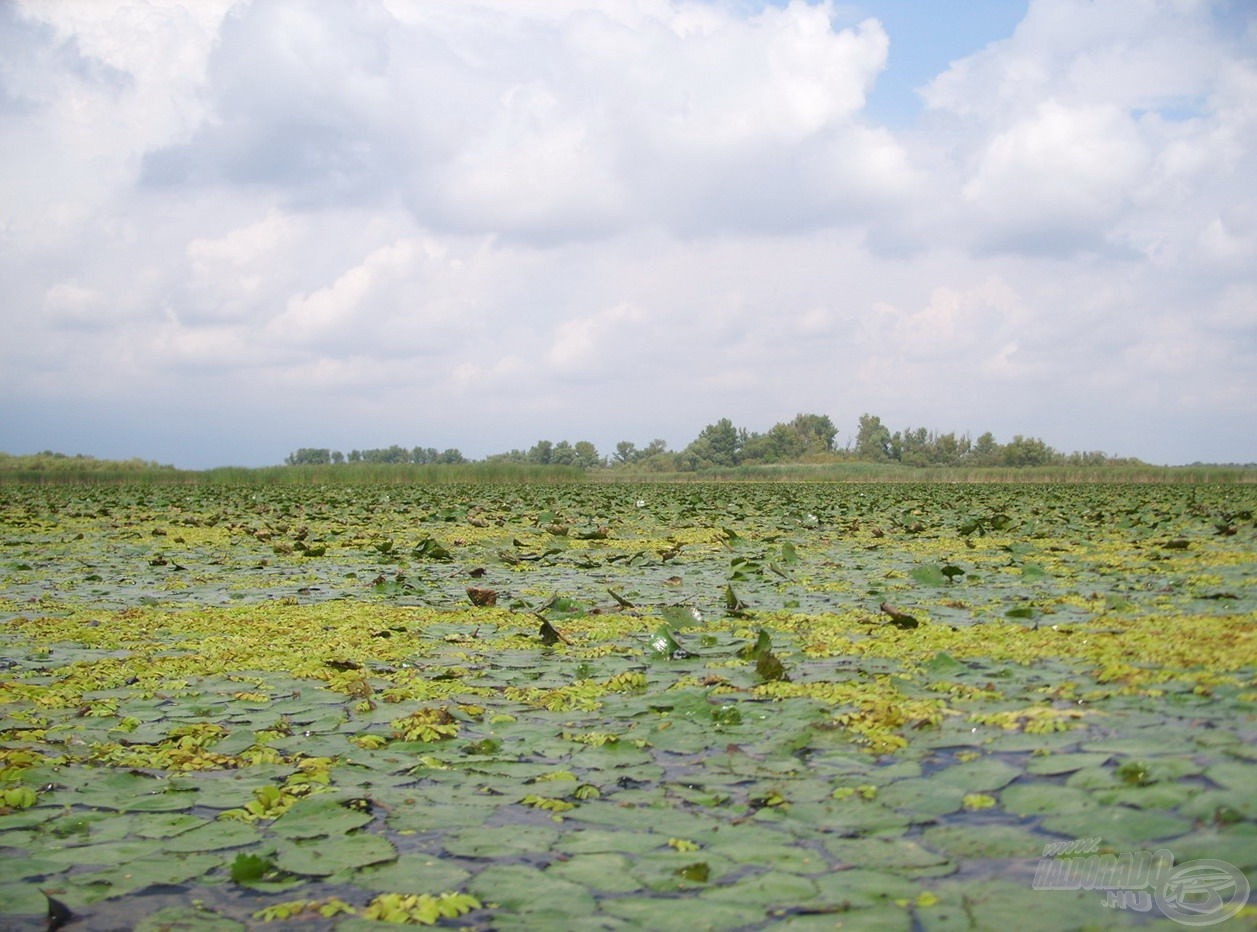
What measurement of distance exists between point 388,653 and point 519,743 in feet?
5.27

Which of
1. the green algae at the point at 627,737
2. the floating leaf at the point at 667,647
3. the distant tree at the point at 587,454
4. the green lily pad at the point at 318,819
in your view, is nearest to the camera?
the green algae at the point at 627,737

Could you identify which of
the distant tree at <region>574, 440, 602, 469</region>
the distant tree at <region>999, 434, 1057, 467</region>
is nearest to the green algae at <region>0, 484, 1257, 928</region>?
the distant tree at <region>999, 434, 1057, 467</region>

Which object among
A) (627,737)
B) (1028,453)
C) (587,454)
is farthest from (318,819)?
(587,454)

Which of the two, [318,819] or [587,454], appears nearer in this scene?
[318,819]

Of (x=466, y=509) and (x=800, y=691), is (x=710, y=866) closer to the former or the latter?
(x=800, y=691)

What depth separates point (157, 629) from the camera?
525 cm

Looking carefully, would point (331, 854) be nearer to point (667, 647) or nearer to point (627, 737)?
point (627, 737)

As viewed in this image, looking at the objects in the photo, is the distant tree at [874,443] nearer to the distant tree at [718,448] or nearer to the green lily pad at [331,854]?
the distant tree at [718,448]

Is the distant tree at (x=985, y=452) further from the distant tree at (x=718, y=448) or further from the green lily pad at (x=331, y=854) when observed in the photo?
the green lily pad at (x=331, y=854)

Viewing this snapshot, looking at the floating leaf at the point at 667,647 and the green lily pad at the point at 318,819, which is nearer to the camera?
the green lily pad at the point at 318,819

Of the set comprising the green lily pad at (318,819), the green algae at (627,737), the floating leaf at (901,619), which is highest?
the floating leaf at (901,619)

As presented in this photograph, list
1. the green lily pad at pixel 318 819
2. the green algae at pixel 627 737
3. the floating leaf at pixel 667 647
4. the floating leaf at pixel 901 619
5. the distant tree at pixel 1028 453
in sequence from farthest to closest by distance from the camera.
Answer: the distant tree at pixel 1028 453 < the floating leaf at pixel 901 619 < the floating leaf at pixel 667 647 < the green lily pad at pixel 318 819 < the green algae at pixel 627 737

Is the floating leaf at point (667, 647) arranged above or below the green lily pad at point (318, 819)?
above

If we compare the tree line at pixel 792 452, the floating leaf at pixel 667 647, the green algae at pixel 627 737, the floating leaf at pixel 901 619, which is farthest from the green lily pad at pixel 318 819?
the tree line at pixel 792 452
